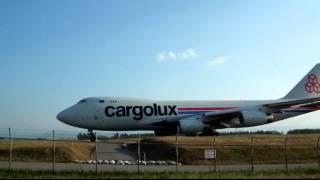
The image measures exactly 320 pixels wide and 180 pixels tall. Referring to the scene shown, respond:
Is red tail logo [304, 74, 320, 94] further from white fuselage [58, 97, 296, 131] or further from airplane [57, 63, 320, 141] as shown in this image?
white fuselage [58, 97, 296, 131]

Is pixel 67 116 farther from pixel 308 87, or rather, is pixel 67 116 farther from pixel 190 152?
pixel 308 87

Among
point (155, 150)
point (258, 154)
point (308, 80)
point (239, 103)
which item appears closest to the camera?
point (258, 154)

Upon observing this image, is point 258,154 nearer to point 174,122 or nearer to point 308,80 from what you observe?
point 174,122

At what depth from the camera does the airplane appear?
4706cm

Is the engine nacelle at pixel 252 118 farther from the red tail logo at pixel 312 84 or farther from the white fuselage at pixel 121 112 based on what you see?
the red tail logo at pixel 312 84

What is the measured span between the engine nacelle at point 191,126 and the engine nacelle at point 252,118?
12.5ft

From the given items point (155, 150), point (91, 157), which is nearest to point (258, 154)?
point (155, 150)

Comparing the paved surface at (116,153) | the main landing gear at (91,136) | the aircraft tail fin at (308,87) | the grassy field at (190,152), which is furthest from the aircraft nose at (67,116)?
the aircraft tail fin at (308,87)

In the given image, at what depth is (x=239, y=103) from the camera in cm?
5216

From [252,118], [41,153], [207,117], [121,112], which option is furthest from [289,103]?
[41,153]

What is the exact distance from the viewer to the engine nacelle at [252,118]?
157 ft

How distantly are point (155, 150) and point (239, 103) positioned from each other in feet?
55.2

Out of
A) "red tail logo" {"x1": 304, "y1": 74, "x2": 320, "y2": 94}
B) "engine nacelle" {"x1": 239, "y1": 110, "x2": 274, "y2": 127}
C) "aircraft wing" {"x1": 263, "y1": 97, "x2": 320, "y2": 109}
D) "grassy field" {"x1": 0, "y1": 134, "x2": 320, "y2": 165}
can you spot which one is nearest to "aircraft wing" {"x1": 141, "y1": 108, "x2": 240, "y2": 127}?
"engine nacelle" {"x1": 239, "y1": 110, "x2": 274, "y2": 127}

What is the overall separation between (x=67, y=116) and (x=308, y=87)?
92.0ft
